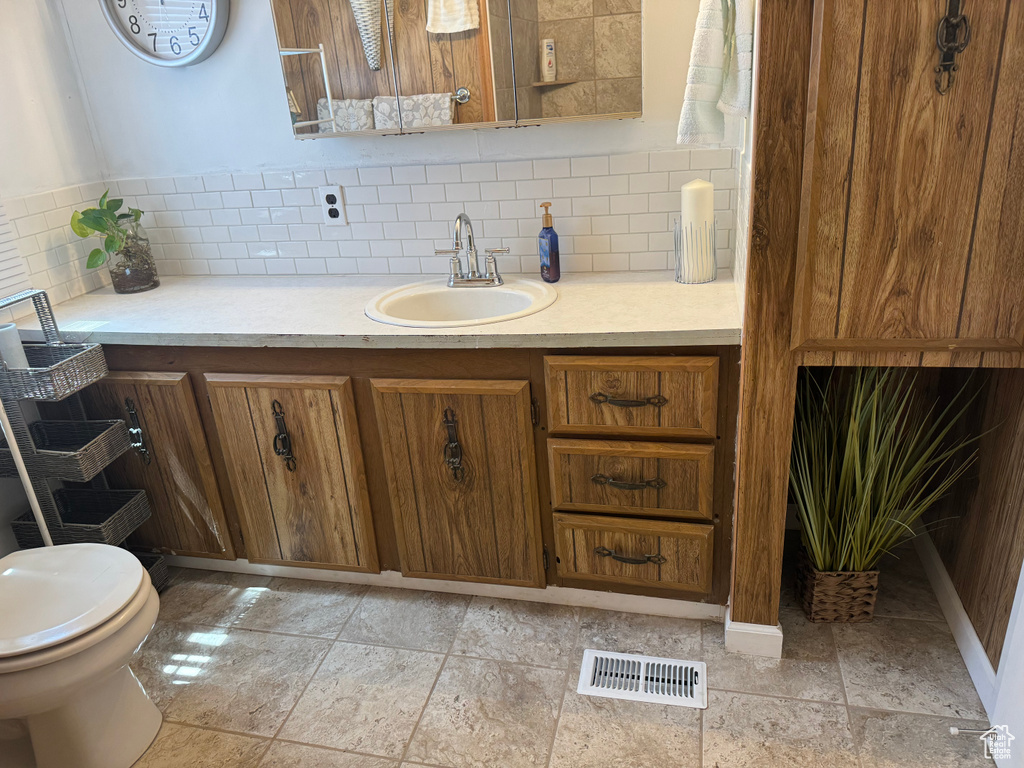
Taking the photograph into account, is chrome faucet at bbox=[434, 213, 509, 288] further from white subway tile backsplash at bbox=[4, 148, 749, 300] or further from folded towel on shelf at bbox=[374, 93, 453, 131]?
folded towel on shelf at bbox=[374, 93, 453, 131]

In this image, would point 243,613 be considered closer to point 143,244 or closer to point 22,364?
point 22,364

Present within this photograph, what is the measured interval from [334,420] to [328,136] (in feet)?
2.92

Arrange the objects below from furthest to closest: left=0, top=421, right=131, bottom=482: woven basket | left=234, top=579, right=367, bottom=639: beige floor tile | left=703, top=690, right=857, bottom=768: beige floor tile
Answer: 1. left=234, top=579, right=367, bottom=639: beige floor tile
2. left=0, top=421, right=131, bottom=482: woven basket
3. left=703, top=690, right=857, bottom=768: beige floor tile

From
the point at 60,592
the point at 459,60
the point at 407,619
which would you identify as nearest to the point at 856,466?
the point at 407,619

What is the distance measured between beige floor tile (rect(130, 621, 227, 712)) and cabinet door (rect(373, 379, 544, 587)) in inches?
24.9

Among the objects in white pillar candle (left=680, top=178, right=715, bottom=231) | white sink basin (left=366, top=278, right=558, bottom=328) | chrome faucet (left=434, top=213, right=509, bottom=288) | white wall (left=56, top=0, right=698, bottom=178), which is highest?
white wall (left=56, top=0, right=698, bottom=178)

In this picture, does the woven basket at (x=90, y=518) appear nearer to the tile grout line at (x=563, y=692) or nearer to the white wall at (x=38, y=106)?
the white wall at (x=38, y=106)

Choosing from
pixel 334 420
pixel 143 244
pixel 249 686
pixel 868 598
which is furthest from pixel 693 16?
pixel 249 686

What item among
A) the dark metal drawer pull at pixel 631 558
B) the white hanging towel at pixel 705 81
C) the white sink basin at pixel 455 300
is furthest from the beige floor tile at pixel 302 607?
the white hanging towel at pixel 705 81

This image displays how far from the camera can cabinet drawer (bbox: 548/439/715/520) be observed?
6.26 ft

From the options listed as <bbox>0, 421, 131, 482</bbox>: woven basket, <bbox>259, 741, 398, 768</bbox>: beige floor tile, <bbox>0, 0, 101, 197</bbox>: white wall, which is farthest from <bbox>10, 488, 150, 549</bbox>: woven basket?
<bbox>0, 0, 101, 197</bbox>: white wall

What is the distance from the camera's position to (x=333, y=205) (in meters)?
2.51

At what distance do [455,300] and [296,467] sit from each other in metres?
0.70

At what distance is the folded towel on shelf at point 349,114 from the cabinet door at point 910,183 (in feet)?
4.25
